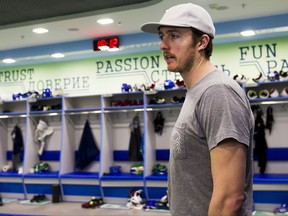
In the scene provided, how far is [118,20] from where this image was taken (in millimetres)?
5672

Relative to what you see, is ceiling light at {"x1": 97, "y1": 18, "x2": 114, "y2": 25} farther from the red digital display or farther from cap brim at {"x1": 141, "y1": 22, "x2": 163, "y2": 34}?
cap brim at {"x1": 141, "y1": 22, "x2": 163, "y2": 34}

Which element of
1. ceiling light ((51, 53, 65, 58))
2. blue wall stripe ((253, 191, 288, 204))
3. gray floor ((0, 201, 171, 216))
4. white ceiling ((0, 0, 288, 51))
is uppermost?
white ceiling ((0, 0, 288, 51))

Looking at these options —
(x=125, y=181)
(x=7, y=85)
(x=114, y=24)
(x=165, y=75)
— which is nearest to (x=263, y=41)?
(x=165, y=75)

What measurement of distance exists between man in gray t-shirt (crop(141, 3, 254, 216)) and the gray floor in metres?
4.72

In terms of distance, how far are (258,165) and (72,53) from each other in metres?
3.85

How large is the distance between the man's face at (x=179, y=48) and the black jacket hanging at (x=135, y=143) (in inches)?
222

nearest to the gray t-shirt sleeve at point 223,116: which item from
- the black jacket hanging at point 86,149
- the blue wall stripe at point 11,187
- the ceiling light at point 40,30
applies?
the ceiling light at point 40,30

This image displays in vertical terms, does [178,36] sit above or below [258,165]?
above

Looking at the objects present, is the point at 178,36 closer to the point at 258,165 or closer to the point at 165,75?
the point at 258,165

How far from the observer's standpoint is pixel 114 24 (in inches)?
232

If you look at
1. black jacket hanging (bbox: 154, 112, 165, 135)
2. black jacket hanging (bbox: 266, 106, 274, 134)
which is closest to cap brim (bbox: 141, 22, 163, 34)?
black jacket hanging (bbox: 266, 106, 274, 134)

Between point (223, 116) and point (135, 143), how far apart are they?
5872mm

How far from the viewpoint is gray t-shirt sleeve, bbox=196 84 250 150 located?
108cm

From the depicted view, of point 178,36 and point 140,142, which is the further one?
point 140,142
